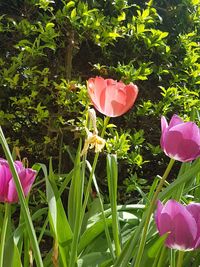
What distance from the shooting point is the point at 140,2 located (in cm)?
194

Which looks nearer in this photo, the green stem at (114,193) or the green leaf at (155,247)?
the green leaf at (155,247)

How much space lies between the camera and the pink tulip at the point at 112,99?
0.89 m

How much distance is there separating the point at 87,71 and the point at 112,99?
38.8 inches

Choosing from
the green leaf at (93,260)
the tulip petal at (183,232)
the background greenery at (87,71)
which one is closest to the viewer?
the tulip petal at (183,232)

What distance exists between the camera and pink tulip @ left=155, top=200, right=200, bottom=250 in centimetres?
72

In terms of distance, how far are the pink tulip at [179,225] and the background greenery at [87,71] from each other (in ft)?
2.76

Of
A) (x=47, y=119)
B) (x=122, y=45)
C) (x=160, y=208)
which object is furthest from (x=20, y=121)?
(x=160, y=208)

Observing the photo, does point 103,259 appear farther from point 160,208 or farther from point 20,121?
point 20,121

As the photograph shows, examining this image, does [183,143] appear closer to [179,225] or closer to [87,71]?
[179,225]

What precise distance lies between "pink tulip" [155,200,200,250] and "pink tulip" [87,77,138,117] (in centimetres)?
22

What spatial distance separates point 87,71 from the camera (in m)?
1.86

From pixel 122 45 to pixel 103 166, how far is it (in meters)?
0.44

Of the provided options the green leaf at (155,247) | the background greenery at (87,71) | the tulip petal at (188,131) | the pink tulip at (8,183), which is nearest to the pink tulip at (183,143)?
the tulip petal at (188,131)

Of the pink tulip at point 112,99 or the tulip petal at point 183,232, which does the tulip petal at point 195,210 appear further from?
the pink tulip at point 112,99
